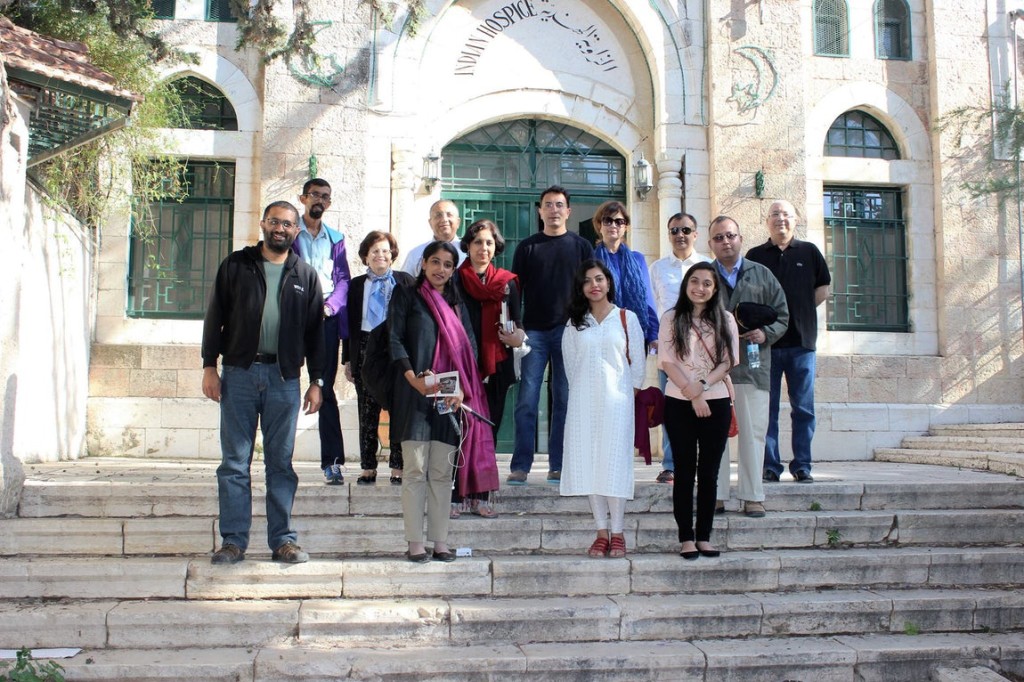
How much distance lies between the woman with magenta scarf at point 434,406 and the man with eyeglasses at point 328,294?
0.95 m

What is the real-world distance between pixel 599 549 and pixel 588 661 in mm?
901

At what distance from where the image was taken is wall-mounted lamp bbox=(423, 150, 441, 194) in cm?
927

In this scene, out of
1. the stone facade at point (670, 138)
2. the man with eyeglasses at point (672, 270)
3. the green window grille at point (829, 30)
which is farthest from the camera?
the green window grille at point (829, 30)

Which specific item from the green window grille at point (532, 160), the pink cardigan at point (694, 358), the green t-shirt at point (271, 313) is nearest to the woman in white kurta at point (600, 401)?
the pink cardigan at point (694, 358)

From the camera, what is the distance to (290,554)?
498 cm

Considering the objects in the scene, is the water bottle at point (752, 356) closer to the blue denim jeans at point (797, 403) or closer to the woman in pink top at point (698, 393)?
the woman in pink top at point (698, 393)

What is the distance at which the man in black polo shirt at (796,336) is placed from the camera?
6457mm

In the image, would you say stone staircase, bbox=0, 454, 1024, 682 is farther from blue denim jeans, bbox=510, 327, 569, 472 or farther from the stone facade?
the stone facade

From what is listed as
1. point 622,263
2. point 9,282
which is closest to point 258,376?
point 9,282

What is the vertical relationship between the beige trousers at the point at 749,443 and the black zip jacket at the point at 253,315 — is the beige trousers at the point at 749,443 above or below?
below

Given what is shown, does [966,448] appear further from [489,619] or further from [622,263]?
[489,619]

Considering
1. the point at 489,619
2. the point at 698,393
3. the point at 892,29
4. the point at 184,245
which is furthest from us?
the point at 892,29

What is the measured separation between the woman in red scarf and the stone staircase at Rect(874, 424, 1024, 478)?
15.0ft

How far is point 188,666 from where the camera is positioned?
4180 mm
